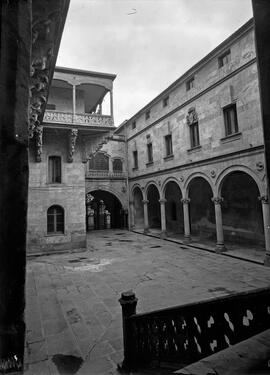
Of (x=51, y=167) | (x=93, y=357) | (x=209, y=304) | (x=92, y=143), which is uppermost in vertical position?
(x=92, y=143)

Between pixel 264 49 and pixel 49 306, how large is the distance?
23.9 ft

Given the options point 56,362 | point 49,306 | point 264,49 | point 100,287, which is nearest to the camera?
point 264,49

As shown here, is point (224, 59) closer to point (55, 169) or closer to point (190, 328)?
point (55, 169)

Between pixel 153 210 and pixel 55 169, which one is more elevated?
pixel 55 169

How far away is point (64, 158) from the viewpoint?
14336mm

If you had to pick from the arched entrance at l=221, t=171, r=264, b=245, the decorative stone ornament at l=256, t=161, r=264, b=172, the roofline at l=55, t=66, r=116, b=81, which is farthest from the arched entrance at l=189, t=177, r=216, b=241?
the roofline at l=55, t=66, r=116, b=81

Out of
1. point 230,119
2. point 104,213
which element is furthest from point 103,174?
point 230,119

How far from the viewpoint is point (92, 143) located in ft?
48.3

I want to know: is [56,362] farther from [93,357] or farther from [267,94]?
[267,94]

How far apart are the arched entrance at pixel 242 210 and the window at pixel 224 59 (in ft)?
19.7

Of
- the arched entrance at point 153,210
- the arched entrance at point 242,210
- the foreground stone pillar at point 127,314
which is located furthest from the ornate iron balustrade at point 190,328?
the arched entrance at point 153,210

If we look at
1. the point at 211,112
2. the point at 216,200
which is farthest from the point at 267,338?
the point at 211,112

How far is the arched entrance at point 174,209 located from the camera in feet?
65.7

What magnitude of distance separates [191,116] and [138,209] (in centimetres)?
1109
